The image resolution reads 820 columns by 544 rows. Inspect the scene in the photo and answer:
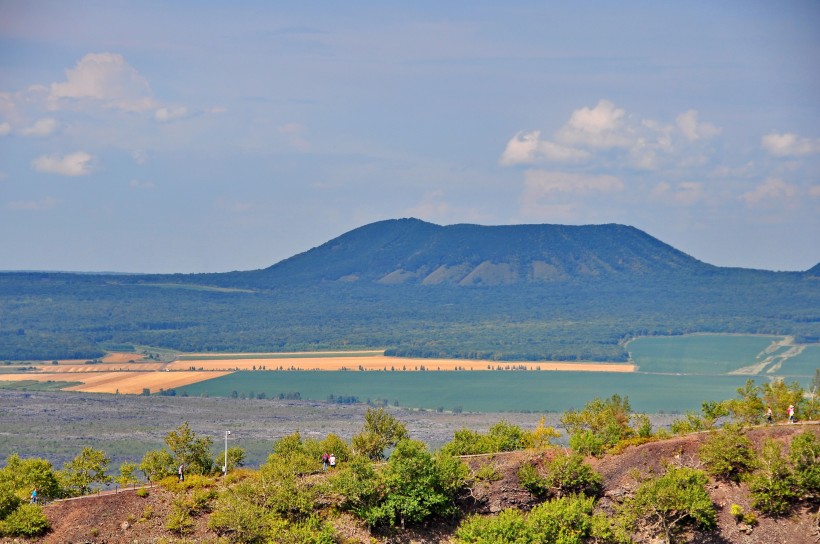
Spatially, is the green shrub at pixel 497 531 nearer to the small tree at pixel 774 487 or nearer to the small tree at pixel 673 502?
the small tree at pixel 673 502

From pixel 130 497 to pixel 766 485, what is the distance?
32.5m

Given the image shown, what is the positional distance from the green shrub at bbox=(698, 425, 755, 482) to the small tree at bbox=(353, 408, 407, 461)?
1823 centimetres

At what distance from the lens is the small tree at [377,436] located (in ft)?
236

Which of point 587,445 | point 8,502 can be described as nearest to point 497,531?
point 587,445

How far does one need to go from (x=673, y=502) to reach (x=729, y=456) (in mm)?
5430

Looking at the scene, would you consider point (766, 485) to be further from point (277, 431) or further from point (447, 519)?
point (277, 431)

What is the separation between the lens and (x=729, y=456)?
61.6 metres

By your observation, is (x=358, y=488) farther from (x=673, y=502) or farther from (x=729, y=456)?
(x=729, y=456)

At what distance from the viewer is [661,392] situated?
632ft

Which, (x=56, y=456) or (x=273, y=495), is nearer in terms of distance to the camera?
(x=273, y=495)

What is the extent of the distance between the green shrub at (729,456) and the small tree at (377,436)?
Result: 18.2 metres

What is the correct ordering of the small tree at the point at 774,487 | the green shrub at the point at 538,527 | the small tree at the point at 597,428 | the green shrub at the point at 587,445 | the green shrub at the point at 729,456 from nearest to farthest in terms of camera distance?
1. the green shrub at the point at 538,527
2. the small tree at the point at 774,487
3. the green shrub at the point at 729,456
4. the green shrub at the point at 587,445
5. the small tree at the point at 597,428

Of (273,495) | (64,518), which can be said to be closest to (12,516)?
(64,518)

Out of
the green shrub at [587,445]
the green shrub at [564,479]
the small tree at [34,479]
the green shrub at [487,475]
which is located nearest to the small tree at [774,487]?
the green shrub at [564,479]
